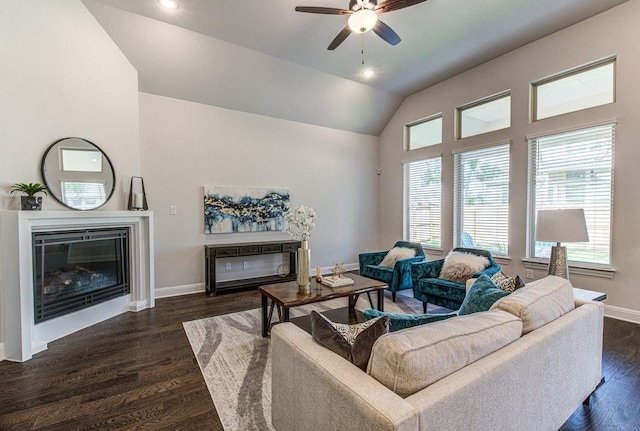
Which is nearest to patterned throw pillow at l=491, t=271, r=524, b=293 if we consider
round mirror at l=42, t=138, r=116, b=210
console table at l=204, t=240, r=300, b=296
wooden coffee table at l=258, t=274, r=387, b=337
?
wooden coffee table at l=258, t=274, r=387, b=337

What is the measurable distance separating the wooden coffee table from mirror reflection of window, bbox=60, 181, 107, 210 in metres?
2.32

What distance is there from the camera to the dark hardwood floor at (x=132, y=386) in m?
1.81

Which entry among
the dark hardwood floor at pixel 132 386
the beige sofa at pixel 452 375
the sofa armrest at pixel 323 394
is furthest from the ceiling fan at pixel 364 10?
the dark hardwood floor at pixel 132 386

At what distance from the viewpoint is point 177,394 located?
207 centimetres

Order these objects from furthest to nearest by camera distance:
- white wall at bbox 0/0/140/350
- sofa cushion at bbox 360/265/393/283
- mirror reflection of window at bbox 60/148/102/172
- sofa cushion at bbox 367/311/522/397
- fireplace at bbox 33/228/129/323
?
1. sofa cushion at bbox 360/265/393/283
2. mirror reflection of window at bbox 60/148/102/172
3. fireplace at bbox 33/228/129/323
4. white wall at bbox 0/0/140/350
5. sofa cushion at bbox 367/311/522/397

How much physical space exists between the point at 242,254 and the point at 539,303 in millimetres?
3991

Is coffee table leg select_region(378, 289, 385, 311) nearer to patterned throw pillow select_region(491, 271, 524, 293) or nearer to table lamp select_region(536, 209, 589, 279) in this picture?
patterned throw pillow select_region(491, 271, 524, 293)

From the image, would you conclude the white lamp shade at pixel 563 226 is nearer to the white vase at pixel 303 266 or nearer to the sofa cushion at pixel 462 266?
the sofa cushion at pixel 462 266

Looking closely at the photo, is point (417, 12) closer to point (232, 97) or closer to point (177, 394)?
point (232, 97)

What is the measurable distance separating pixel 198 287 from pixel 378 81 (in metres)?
4.65

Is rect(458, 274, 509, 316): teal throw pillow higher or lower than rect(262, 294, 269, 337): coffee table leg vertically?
higher

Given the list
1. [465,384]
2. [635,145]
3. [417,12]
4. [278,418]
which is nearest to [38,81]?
[278,418]

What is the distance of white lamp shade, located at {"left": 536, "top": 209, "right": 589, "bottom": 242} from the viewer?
2.60m

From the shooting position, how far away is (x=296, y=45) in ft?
13.1
